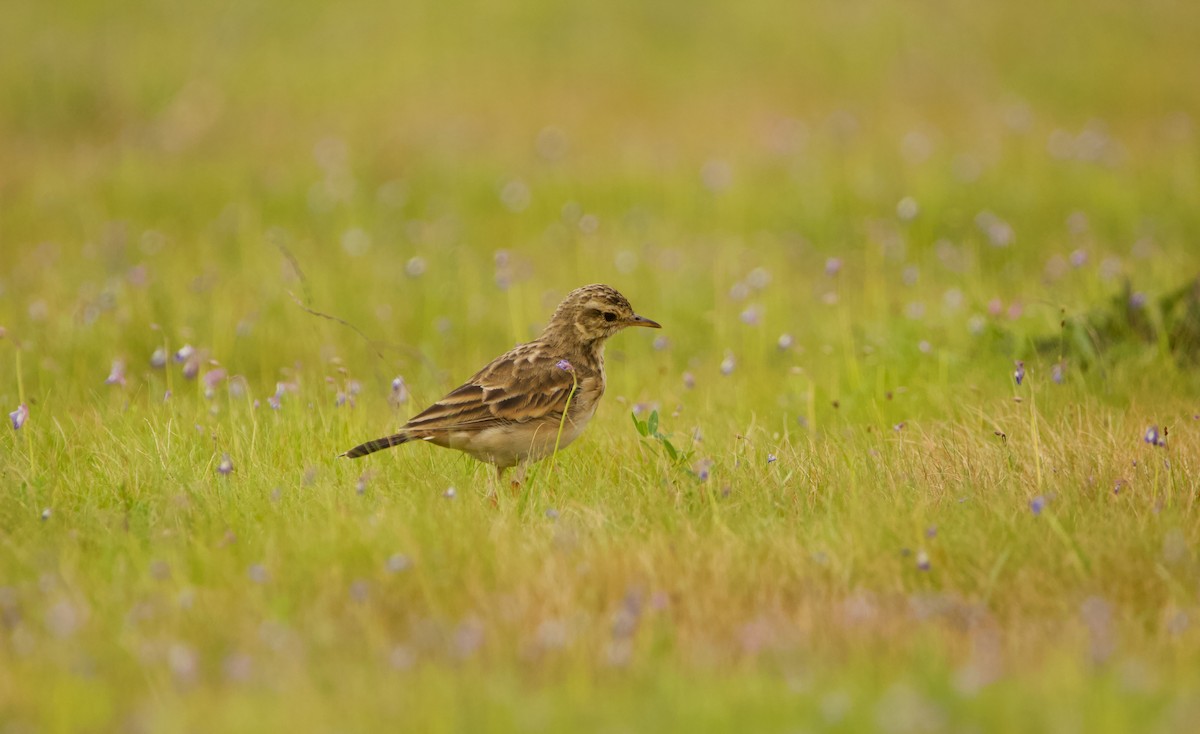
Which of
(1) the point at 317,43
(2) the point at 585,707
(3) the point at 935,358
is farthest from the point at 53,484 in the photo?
(1) the point at 317,43

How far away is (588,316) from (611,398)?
126 centimetres

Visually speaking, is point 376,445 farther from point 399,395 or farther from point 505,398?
point 399,395

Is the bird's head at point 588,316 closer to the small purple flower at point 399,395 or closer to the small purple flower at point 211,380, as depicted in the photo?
the small purple flower at point 399,395

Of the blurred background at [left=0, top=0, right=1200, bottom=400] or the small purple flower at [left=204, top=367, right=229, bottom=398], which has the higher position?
the blurred background at [left=0, top=0, right=1200, bottom=400]

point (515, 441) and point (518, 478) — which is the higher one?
point (515, 441)

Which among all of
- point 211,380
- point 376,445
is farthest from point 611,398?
point 376,445

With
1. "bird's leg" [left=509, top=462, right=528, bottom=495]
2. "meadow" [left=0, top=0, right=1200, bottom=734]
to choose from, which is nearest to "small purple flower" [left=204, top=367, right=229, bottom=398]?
"meadow" [left=0, top=0, right=1200, bottom=734]

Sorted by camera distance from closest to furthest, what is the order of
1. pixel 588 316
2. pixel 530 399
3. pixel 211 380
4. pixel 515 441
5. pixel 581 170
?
pixel 515 441 → pixel 530 399 → pixel 588 316 → pixel 211 380 → pixel 581 170

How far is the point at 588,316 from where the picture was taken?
6.63 m

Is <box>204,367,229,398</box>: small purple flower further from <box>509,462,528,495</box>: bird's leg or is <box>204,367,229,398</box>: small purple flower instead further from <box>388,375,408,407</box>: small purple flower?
<box>509,462,528,495</box>: bird's leg

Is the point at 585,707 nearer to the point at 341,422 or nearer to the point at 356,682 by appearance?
the point at 356,682

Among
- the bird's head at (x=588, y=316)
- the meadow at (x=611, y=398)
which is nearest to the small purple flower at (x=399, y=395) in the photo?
the meadow at (x=611, y=398)

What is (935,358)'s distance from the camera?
779 cm

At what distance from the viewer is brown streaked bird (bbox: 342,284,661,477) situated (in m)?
5.93
